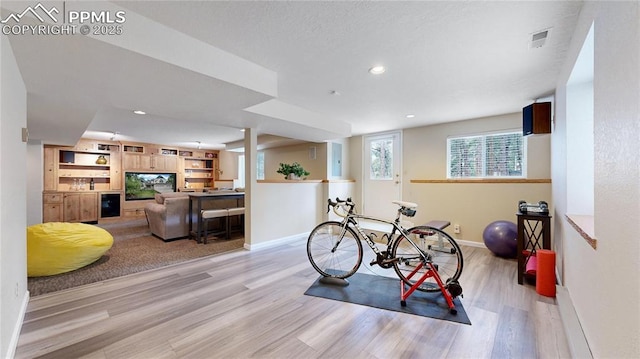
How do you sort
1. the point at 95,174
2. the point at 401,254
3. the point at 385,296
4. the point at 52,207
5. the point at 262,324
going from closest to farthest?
the point at 262,324, the point at 385,296, the point at 401,254, the point at 52,207, the point at 95,174

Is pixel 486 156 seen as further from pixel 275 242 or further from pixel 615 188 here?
pixel 275 242

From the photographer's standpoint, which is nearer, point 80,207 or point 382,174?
point 382,174

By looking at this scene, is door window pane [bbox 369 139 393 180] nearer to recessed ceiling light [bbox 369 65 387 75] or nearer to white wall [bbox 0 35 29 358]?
recessed ceiling light [bbox 369 65 387 75]

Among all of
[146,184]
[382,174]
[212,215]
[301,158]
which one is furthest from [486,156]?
[146,184]

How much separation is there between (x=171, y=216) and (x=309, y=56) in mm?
3921

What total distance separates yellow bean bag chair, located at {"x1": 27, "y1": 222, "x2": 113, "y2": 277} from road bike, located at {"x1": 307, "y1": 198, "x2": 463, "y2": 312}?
9.07 feet

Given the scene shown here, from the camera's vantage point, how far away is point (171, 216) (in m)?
4.60

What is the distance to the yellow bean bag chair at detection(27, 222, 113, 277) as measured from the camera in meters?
2.79

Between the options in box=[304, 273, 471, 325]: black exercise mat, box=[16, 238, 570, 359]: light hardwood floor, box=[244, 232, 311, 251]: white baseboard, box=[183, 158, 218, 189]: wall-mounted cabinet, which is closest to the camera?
box=[16, 238, 570, 359]: light hardwood floor

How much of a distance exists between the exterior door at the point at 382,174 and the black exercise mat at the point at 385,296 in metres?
2.95

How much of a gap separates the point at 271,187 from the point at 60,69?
291 cm

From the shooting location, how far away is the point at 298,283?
275 centimetres

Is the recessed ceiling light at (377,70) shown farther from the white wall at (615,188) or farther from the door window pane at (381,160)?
the door window pane at (381,160)

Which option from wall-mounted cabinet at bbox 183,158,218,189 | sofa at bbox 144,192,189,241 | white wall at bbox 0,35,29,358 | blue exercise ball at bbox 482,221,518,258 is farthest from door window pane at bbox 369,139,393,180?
wall-mounted cabinet at bbox 183,158,218,189
